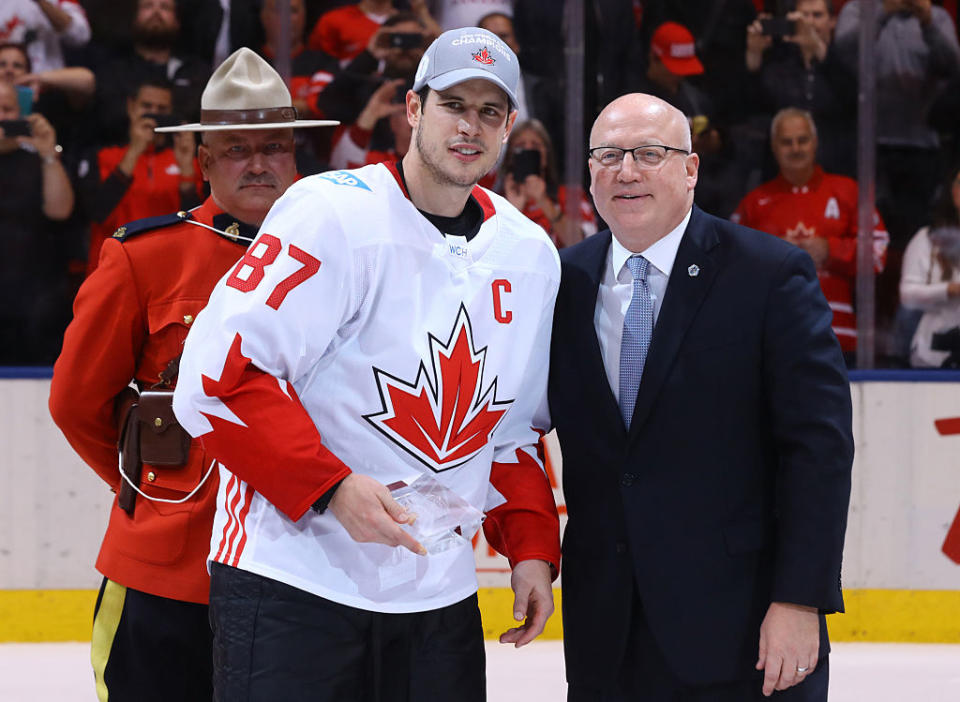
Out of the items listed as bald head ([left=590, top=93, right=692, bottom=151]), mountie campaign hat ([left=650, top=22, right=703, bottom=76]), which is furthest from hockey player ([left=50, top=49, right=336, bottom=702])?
mountie campaign hat ([left=650, top=22, right=703, bottom=76])

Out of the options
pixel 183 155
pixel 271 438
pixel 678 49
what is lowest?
pixel 271 438

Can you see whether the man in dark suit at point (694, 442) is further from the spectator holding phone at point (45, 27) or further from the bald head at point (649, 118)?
the spectator holding phone at point (45, 27)

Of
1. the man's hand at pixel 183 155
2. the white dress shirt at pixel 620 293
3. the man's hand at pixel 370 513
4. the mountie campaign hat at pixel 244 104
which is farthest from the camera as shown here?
the man's hand at pixel 183 155

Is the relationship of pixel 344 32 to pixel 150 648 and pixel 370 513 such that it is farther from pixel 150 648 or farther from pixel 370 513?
pixel 370 513

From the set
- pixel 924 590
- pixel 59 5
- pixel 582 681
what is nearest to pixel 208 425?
pixel 582 681

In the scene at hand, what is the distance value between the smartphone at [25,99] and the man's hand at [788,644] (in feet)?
13.5

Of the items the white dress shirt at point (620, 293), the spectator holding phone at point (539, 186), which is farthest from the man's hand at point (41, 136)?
the white dress shirt at point (620, 293)

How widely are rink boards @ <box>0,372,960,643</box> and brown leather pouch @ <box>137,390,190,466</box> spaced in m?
2.39

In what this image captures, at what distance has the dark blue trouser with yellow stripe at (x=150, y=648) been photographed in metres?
2.28

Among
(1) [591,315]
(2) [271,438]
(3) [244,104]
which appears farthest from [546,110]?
(2) [271,438]

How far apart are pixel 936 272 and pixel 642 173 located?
3.56m

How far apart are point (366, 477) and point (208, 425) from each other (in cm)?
24

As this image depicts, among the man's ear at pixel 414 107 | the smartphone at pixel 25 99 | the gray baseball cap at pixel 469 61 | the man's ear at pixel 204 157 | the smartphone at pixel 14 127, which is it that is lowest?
the man's ear at pixel 204 157

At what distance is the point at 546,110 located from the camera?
5.32 metres
